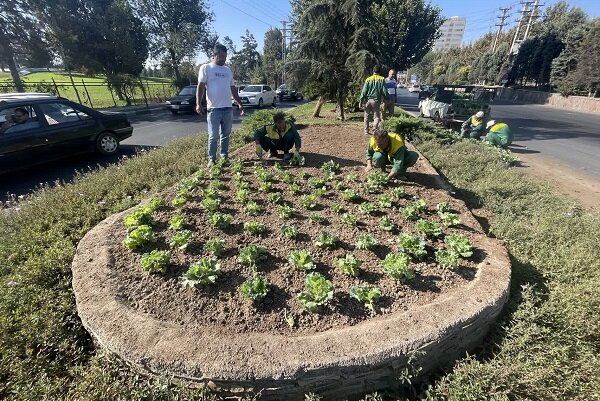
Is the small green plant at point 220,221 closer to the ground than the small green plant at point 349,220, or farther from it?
farther from it

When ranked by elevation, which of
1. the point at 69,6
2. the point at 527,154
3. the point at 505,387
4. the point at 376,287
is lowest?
the point at 527,154

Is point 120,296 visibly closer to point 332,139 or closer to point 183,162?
point 183,162

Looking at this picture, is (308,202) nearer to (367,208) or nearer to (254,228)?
(367,208)

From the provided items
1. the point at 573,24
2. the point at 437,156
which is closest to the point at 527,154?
the point at 437,156

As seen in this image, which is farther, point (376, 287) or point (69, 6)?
point (69, 6)

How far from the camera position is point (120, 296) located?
8.21 feet

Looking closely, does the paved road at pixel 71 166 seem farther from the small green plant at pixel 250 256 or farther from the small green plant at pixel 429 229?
the small green plant at pixel 429 229

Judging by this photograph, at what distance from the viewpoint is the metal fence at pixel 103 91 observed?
1783 centimetres

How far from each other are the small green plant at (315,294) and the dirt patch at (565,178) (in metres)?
5.43

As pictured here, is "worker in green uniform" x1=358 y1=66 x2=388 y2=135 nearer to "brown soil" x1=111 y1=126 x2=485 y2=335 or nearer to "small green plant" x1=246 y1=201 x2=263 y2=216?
"brown soil" x1=111 y1=126 x2=485 y2=335

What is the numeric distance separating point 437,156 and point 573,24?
36.8 m

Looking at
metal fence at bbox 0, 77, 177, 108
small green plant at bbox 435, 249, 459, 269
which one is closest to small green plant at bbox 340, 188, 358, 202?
small green plant at bbox 435, 249, 459, 269

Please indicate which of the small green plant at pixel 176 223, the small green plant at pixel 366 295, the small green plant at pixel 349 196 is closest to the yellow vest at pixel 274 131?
the small green plant at pixel 349 196

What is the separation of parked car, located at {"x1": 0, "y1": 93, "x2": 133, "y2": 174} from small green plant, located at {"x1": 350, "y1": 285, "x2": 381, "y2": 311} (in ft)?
21.9
